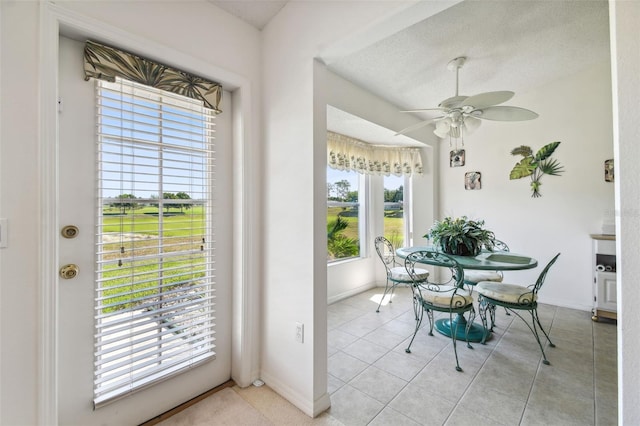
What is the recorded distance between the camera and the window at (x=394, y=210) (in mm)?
4418

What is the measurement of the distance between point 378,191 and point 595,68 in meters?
3.06

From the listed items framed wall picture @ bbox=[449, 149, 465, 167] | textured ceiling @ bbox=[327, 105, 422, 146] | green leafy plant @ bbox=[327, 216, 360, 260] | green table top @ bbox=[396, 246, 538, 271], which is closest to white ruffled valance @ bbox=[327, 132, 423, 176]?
textured ceiling @ bbox=[327, 105, 422, 146]

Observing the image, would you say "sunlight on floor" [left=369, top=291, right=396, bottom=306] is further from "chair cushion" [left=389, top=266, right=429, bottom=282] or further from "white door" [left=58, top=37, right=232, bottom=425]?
"white door" [left=58, top=37, right=232, bottom=425]

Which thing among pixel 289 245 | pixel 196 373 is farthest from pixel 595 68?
pixel 196 373

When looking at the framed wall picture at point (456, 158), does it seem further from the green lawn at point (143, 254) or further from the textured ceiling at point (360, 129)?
the green lawn at point (143, 254)

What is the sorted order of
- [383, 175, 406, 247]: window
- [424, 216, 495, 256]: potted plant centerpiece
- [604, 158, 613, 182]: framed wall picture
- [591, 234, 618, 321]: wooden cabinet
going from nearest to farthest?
[424, 216, 495, 256]: potted plant centerpiece, [591, 234, 618, 321]: wooden cabinet, [604, 158, 613, 182]: framed wall picture, [383, 175, 406, 247]: window

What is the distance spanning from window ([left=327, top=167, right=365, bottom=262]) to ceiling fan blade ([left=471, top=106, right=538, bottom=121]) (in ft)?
6.30

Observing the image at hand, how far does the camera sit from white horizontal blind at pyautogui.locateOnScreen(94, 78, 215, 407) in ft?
4.76

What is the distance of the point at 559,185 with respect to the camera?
351cm

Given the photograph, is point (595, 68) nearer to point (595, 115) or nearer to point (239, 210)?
point (595, 115)

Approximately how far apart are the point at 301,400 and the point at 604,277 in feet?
12.0

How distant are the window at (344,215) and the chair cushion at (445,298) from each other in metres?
1.63

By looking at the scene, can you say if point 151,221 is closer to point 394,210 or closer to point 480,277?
point 480,277

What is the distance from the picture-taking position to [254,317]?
1976 millimetres
